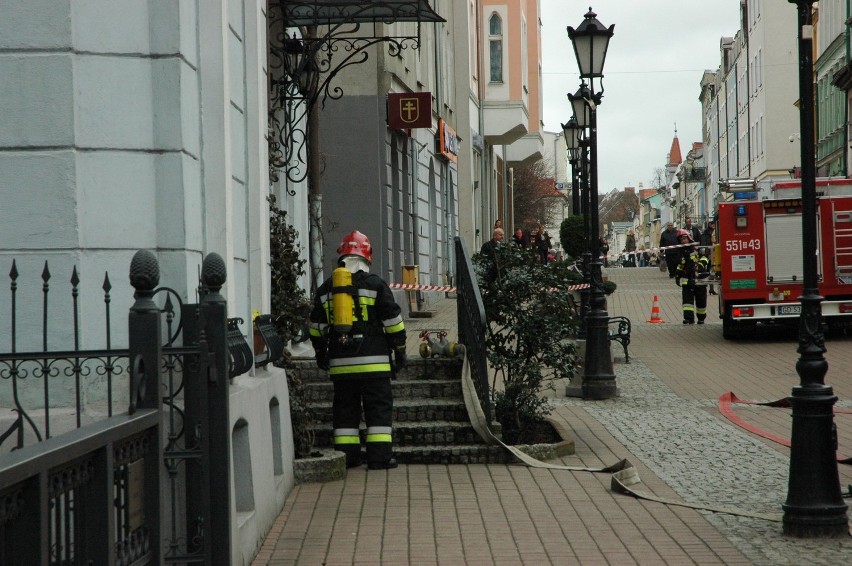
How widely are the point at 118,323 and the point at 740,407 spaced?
981cm

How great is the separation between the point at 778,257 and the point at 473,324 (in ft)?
42.5

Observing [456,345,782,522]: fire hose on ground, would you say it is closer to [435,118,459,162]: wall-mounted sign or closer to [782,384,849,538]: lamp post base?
[782,384,849,538]: lamp post base

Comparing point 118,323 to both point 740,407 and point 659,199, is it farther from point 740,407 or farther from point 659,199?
point 659,199

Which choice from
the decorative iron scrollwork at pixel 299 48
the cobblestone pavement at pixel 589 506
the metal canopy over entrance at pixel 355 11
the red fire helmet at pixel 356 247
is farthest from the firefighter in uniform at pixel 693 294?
the red fire helmet at pixel 356 247

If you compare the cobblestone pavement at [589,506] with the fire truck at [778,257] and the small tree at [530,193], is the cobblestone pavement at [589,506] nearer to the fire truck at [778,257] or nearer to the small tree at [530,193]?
the fire truck at [778,257]

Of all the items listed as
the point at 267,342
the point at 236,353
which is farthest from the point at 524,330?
the point at 236,353

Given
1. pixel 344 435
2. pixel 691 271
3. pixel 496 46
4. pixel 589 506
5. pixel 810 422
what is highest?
pixel 496 46

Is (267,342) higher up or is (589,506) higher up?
(267,342)

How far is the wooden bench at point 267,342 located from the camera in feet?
28.0

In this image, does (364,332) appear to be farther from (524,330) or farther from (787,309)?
(787,309)

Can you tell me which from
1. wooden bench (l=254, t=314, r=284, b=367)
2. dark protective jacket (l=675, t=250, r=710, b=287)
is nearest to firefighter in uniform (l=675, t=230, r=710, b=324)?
dark protective jacket (l=675, t=250, r=710, b=287)

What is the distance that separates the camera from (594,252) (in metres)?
16.6

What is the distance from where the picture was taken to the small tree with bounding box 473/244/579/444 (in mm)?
11672

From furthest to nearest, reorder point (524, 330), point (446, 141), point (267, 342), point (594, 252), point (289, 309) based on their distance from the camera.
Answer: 1. point (446, 141)
2. point (594, 252)
3. point (524, 330)
4. point (289, 309)
5. point (267, 342)
